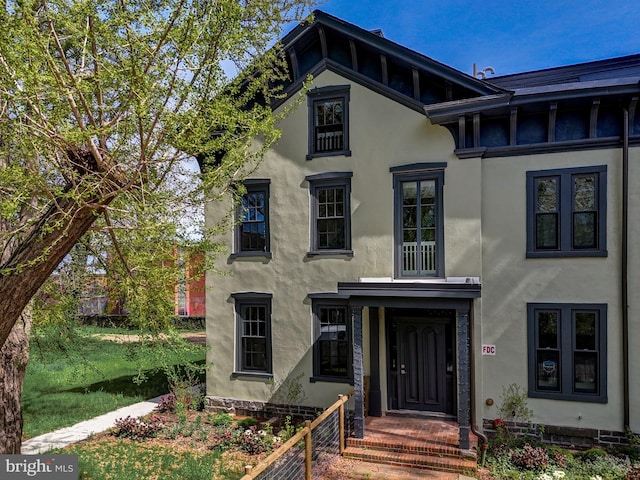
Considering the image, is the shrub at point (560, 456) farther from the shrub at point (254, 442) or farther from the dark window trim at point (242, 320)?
the dark window trim at point (242, 320)

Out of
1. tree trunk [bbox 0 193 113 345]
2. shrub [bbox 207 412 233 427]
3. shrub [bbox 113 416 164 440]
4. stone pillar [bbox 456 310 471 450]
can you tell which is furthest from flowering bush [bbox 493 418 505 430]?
tree trunk [bbox 0 193 113 345]

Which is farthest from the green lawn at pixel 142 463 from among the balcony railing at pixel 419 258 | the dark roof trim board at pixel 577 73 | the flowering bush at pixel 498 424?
the dark roof trim board at pixel 577 73

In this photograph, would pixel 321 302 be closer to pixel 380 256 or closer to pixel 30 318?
pixel 380 256

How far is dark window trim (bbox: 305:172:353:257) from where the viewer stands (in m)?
10.9

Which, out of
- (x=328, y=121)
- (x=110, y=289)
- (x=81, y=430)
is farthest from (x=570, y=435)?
(x=81, y=430)

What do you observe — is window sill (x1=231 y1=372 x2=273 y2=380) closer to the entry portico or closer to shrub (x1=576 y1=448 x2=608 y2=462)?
the entry portico

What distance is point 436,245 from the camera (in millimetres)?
10172

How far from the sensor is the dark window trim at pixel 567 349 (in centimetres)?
913

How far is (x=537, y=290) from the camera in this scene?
31.6ft

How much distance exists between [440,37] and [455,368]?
1014 centimetres

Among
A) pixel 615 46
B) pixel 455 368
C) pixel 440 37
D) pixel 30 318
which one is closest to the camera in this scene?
pixel 30 318

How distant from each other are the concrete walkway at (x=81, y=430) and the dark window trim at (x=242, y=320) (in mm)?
2988

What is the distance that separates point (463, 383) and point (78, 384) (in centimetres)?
1339

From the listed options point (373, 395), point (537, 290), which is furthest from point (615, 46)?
point (373, 395)
